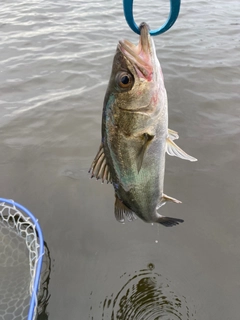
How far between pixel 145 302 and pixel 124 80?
224 cm

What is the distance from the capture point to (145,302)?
301 centimetres

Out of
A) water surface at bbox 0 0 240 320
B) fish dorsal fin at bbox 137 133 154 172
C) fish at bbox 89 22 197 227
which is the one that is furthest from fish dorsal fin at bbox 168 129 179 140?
water surface at bbox 0 0 240 320

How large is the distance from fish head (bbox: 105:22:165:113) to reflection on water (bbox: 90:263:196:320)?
203 cm

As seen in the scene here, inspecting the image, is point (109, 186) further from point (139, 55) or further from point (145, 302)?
→ point (139, 55)

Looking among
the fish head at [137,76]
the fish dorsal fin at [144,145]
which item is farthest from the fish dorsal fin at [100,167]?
the fish head at [137,76]

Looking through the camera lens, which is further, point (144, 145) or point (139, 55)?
point (144, 145)

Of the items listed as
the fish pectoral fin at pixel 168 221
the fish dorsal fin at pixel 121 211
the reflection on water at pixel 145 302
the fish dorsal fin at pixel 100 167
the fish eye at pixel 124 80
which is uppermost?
the fish eye at pixel 124 80

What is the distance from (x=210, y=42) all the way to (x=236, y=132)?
14.0ft

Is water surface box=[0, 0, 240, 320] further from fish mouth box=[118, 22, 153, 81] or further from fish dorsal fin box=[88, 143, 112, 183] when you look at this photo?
fish mouth box=[118, 22, 153, 81]

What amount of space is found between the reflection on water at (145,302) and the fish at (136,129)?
118 cm

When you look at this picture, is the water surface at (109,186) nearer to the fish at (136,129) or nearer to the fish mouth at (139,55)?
the fish at (136,129)

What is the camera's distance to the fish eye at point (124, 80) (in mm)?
1834

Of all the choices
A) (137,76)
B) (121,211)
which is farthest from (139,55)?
(121,211)

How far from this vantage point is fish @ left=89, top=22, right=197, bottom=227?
1.80m
